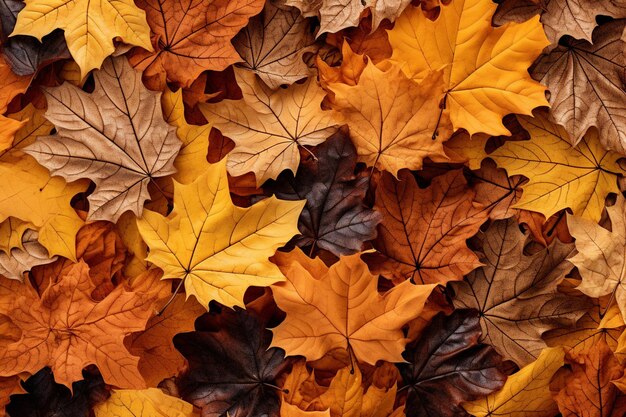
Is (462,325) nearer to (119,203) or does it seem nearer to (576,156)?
(576,156)

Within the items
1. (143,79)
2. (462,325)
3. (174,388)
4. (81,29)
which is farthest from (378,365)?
(81,29)

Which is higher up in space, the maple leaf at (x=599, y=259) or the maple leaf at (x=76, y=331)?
the maple leaf at (x=599, y=259)

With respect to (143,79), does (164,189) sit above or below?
below

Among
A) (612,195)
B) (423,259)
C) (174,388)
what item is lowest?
(174,388)

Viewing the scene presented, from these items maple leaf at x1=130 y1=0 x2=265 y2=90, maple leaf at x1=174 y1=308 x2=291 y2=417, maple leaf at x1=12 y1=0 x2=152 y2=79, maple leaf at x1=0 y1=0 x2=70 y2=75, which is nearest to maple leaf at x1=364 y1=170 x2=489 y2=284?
maple leaf at x1=174 y1=308 x2=291 y2=417

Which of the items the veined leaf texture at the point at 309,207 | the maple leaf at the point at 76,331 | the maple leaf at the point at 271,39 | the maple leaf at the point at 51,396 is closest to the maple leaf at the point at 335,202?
the veined leaf texture at the point at 309,207

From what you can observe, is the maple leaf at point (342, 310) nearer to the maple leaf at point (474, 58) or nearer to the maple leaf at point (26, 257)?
the maple leaf at point (474, 58)

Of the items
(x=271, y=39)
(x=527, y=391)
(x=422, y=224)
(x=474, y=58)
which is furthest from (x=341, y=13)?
(x=527, y=391)
